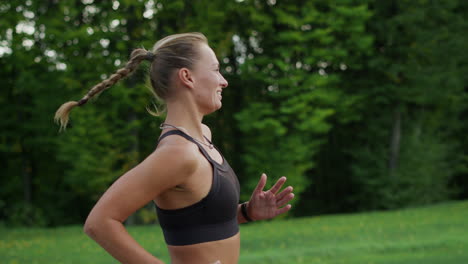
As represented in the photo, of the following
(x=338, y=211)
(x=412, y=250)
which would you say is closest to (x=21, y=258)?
(x=412, y=250)

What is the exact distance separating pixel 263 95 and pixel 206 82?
801 inches

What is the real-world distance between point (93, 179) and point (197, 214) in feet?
57.9

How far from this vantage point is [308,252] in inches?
441

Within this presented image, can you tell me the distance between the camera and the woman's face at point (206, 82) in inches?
89.2

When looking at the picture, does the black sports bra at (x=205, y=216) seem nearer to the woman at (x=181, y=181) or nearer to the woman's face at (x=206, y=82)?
the woman at (x=181, y=181)

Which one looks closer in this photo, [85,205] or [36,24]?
[36,24]

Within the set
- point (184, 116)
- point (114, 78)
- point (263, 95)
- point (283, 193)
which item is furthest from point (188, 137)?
point (263, 95)

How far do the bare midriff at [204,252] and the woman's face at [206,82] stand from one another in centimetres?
50

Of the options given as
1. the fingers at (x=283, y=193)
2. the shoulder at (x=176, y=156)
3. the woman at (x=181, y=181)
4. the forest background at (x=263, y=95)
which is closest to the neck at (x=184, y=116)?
the woman at (x=181, y=181)

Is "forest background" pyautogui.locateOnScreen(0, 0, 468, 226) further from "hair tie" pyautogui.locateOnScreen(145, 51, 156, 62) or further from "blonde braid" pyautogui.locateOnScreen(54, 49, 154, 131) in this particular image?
"hair tie" pyautogui.locateOnScreen(145, 51, 156, 62)

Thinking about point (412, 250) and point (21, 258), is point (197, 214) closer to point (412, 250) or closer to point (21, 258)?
point (412, 250)

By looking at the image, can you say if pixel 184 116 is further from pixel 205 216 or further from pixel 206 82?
pixel 205 216

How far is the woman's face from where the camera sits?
7.43 ft

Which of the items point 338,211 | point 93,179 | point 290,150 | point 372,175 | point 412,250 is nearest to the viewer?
point 412,250
